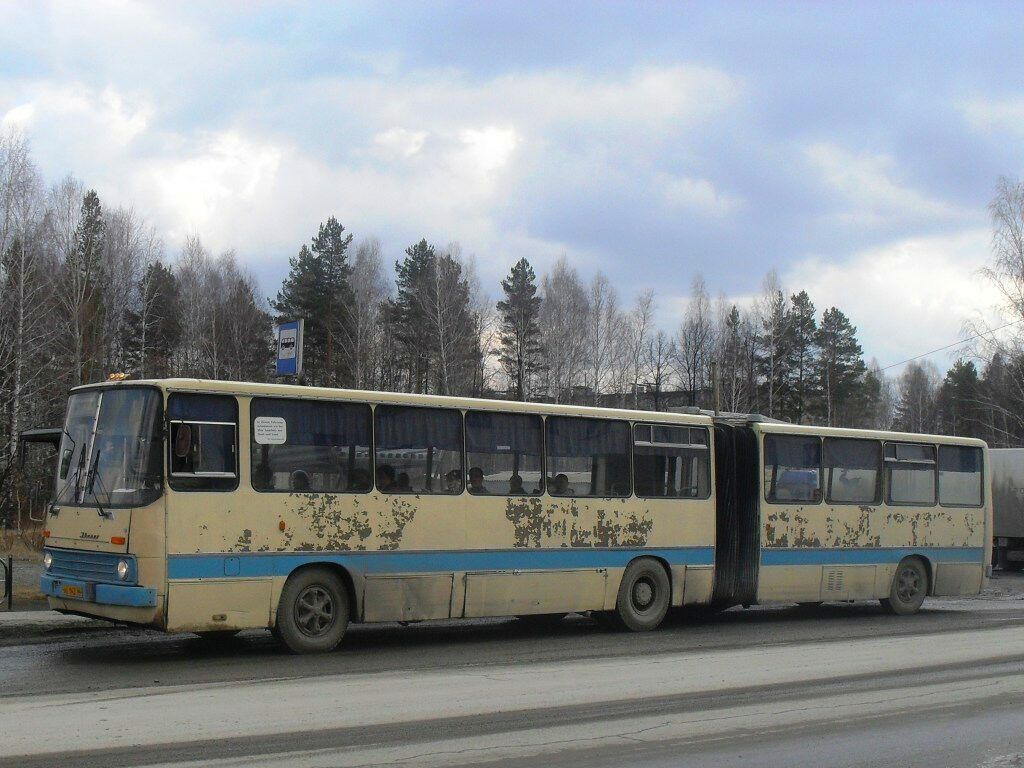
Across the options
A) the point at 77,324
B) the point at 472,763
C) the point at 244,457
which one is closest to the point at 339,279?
the point at 77,324

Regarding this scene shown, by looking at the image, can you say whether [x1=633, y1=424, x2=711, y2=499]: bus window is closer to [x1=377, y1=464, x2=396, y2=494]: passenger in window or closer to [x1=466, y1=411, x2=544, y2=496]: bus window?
[x1=466, y1=411, x2=544, y2=496]: bus window

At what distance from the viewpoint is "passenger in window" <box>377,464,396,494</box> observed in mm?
13048

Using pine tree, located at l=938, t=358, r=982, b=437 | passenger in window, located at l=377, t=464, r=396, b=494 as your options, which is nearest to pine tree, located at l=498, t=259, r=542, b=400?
pine tree, located at l=938, t=358, r=982, b=437

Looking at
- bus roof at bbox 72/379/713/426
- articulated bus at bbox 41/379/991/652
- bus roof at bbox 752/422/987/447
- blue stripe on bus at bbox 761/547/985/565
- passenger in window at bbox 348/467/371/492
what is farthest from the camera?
bus roof at bbox 752/422/987/447

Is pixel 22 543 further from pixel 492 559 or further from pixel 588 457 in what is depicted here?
pixel 588 457

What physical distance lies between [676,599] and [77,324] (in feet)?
135

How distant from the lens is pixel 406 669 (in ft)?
38.2

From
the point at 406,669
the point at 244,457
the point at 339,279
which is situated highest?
the point at 339,279

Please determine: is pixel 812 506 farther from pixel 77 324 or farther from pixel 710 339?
pixel 710 339

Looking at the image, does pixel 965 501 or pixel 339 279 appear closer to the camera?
pixel 965 501

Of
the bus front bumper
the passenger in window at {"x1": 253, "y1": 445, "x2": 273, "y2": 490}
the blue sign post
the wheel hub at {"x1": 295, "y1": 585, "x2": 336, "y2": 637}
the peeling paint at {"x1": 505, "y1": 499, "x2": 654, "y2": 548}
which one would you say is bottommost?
the wheel hub at {"x1": 295, "y1": 585, "x2": 336, "y2": 637}

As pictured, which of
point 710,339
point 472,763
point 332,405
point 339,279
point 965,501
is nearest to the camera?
point 472,763

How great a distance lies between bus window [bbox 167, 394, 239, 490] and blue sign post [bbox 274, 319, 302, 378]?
5547 millimetres

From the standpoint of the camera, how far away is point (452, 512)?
13.6 metres
